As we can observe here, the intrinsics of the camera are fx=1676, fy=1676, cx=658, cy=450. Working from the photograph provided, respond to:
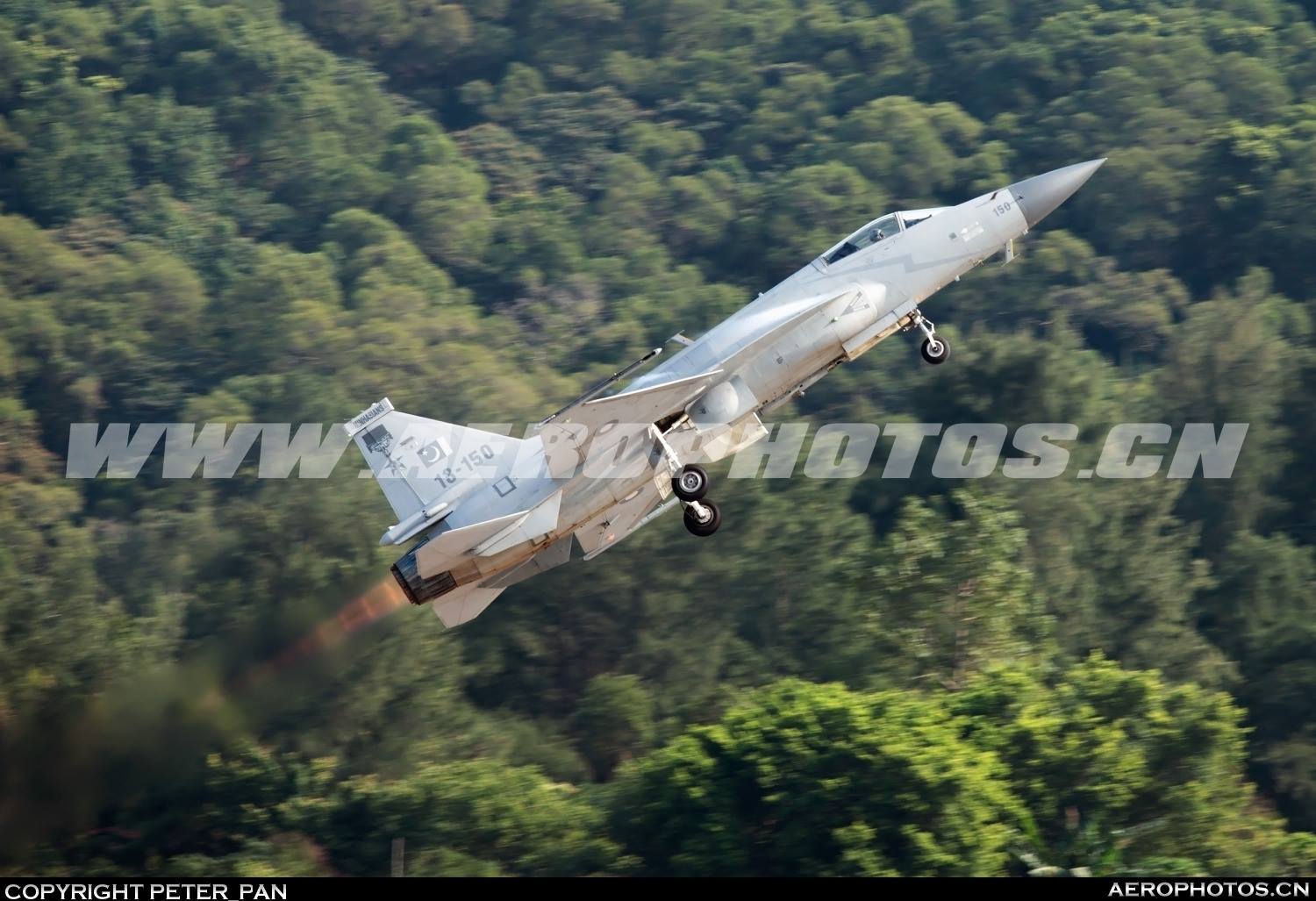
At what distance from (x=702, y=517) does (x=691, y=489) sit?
21.1 inches

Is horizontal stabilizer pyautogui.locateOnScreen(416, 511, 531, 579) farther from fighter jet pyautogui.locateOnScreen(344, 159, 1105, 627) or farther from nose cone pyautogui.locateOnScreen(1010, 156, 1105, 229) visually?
nose cone pyautogui.locateOnScreen(1010, 156, 1105, 229)

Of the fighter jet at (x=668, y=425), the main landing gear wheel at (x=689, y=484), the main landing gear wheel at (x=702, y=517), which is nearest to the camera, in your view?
the fighter jet at (x=668, y=425)

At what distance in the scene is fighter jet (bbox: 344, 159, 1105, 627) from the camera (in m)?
25.1

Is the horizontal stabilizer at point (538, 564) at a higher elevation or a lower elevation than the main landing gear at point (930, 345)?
lower

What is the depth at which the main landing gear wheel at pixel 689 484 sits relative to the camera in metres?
25.8

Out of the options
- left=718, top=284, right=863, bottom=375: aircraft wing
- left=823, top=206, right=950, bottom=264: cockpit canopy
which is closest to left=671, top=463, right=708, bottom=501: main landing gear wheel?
left=718, top=284, right=863, bottom=375: aircraft wing

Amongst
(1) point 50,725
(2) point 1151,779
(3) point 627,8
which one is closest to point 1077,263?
(3) point 627,8

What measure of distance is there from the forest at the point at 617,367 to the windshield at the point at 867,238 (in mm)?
11731

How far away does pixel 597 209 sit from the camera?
307ft

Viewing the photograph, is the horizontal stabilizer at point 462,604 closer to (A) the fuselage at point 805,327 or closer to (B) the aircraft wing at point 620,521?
(A) the fuselage at point 805,327

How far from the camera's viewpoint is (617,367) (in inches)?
3031

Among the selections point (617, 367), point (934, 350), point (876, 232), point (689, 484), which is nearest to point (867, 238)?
point (876, 232)

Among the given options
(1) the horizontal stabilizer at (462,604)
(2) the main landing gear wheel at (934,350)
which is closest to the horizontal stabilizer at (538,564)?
(1) the horizontal stabilizer at (462,604)

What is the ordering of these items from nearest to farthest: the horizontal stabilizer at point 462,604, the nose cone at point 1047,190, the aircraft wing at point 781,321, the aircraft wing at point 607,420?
the aircraft wing at point 607,420
the aircraft wing at point 781,321
the nose cone at point 1047,190
the horizontal stabilizer at point 462,604
